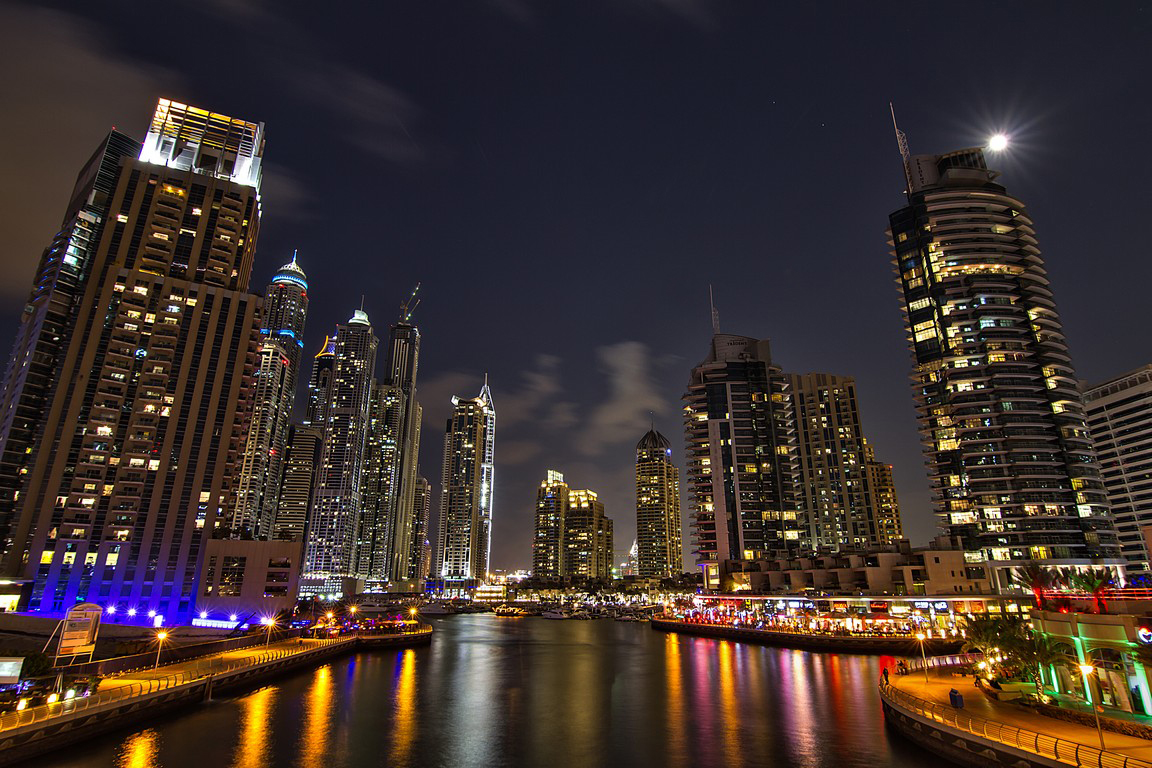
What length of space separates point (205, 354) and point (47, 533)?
4215 centimetres

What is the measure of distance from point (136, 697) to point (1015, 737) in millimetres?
53301

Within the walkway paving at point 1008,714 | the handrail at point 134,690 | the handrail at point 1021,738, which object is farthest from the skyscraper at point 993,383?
the handrail at point 134,690

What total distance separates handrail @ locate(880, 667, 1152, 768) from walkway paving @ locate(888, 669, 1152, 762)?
69 centimetres

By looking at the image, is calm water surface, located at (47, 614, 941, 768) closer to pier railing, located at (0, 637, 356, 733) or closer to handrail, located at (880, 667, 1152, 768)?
pier railing, located at (0, 637, 356, 733)

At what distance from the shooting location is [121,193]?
131 meters

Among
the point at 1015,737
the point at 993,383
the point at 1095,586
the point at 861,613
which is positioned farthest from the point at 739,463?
the point at 1015,737

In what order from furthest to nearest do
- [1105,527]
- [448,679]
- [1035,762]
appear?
[1105,527] → [448,679] → [1035,762]

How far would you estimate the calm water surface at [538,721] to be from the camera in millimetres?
36406

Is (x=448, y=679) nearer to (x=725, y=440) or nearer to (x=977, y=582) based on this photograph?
(x=977, y=582)

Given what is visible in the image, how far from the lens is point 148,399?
11962 centimetres

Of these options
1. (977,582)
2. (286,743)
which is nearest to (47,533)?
(286,743)

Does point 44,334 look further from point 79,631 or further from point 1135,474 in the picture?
point 1135,474

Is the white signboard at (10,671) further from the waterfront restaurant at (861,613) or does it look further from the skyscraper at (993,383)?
the skyscraper at (993,383)

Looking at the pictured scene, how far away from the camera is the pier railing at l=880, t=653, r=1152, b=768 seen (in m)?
23.0
